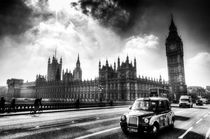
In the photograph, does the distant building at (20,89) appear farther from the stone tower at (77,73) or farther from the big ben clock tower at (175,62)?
the big ben clock tower at (175,62)

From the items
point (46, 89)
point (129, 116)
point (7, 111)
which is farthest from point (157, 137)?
point (46, 89)

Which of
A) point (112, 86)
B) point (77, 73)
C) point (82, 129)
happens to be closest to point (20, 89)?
point (77, 73)

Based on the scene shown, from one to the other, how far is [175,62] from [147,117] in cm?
12064

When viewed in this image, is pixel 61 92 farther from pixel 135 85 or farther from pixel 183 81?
pixel 183 81

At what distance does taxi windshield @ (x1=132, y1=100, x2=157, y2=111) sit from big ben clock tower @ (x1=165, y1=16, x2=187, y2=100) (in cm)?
10900

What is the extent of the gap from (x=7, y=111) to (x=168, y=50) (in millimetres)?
122935

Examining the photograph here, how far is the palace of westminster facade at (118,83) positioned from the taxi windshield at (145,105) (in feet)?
200

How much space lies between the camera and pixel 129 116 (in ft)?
A: 25.0

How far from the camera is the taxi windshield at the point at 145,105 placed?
27.5 ft

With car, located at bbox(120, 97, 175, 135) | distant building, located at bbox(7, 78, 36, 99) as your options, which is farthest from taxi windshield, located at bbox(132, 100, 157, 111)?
distant building, located at bbox(7, 78, 36, 99)

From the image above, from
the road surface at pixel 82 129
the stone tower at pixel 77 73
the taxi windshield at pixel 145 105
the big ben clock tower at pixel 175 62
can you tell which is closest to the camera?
the road surface at pixel 82 129

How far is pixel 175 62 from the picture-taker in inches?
4515

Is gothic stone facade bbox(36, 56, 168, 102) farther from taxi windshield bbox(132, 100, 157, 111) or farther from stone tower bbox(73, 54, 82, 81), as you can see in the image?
taxi windshield bbox(132, 100, 157, 111)

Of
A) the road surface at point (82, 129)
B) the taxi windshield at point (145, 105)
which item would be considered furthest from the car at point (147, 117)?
the road surface at point (82, 129)
